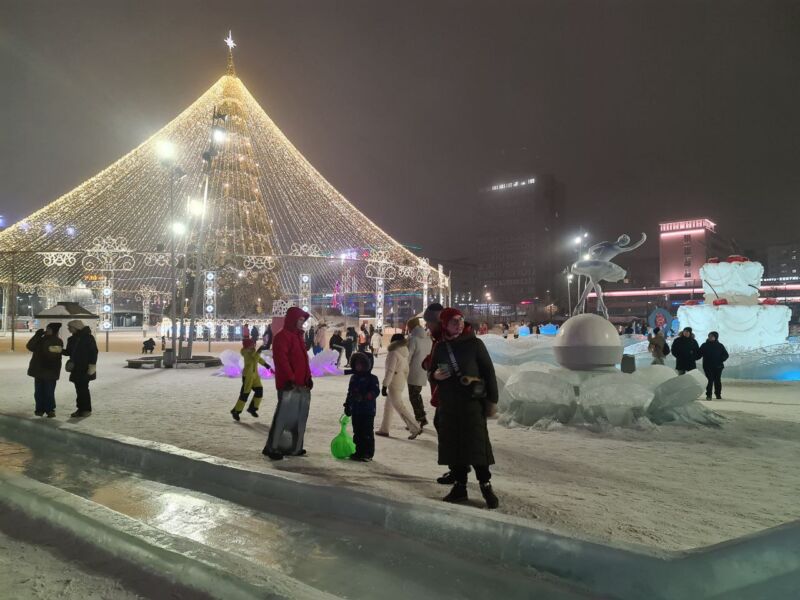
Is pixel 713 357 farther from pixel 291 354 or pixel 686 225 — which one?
pixel 686 225

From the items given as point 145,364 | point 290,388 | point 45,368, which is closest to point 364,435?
point 290,388

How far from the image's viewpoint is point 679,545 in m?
3.39

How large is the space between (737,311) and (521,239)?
87.7m

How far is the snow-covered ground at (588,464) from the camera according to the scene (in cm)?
396

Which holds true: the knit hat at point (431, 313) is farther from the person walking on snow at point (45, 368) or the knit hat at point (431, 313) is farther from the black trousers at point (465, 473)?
the person walking on snow at point (45, 368)

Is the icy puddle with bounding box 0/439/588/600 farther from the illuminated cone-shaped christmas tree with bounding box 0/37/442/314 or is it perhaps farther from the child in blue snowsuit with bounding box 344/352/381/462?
the illuminated cone-shaped christmas tree with bounding box 0/37/442/314

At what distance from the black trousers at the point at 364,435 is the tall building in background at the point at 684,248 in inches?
3879

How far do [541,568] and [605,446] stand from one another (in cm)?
402

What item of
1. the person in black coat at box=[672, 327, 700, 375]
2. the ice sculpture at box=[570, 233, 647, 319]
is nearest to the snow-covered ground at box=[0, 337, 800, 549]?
the person in black coat at box=[672, 327, 700, 375]

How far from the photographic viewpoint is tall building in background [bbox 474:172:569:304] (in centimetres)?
10362

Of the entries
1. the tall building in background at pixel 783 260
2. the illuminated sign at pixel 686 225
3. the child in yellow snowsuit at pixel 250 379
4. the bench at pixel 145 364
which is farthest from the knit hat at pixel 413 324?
the illuminated sign at pixel 686 225

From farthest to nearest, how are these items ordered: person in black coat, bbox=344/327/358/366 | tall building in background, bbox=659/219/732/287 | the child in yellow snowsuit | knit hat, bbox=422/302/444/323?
tall building in background, bbox=659/219/732/287 < person in black coat, bbox=344/327/358/366 < the child in yellow snowsuit < knit hat, bbox=422/302/444/323

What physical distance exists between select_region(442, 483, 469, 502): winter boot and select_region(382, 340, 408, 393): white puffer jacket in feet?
9.69

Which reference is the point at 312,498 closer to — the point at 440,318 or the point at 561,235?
the point at 440,318
